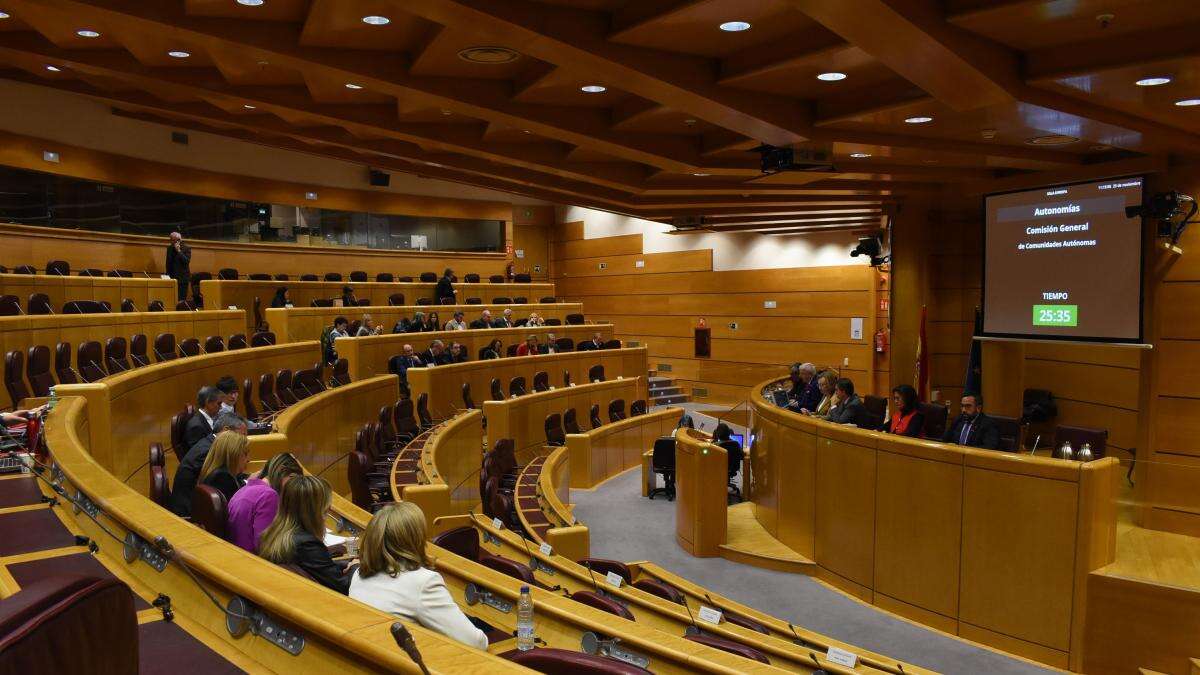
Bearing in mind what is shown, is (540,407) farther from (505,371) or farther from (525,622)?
(525,622)

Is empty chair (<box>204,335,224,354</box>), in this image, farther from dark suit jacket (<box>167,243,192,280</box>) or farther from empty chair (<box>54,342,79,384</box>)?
dark suit jacket (<box>167,243,192,280</box>)

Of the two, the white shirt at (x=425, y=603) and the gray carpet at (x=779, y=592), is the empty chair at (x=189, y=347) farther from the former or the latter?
the white shirt at (x=425, y=603)

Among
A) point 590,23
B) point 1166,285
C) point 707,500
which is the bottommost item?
point 707,500

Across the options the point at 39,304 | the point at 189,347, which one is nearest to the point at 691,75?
the point at 189,347

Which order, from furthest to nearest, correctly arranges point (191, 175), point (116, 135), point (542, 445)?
1. point (191, 175)
2. point (116, 135)
3. point (542, 445)

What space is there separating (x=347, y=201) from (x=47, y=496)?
14.9 metres

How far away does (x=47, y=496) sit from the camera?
130 inches

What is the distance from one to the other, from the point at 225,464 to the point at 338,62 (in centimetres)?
327

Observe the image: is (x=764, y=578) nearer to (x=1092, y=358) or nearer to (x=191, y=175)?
(x=1092, y=358)

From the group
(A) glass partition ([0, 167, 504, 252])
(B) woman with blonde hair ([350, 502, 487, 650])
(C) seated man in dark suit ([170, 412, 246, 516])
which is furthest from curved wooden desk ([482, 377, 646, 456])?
(A) glass partition ([0, 167, 504, 252])

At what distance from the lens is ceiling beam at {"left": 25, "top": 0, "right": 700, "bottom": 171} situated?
545 cm

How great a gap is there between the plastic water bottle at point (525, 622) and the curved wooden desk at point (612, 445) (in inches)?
315

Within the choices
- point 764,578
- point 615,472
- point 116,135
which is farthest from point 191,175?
point 764,578

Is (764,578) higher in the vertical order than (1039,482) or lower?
lower
